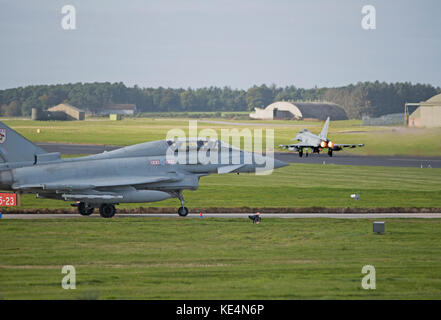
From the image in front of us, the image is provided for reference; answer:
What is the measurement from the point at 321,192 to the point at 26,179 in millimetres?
19245

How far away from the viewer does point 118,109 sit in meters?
172

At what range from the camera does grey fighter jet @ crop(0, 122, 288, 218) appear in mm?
29906

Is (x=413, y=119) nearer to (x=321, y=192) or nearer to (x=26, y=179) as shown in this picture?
(x=321, y=192)

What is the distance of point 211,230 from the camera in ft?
90.9

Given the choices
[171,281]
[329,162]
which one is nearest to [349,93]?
[329,162]

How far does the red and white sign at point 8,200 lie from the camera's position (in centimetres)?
3409

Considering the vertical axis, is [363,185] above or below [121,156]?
below

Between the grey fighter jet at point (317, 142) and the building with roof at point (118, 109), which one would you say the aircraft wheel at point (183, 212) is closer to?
the grey fighter jet at point (317, 142)

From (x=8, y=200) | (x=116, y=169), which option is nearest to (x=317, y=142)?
(x=8, y=200)

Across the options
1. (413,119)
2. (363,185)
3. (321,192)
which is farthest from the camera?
(413,119)

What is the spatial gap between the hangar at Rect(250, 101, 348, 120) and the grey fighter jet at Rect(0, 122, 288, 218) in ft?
367
